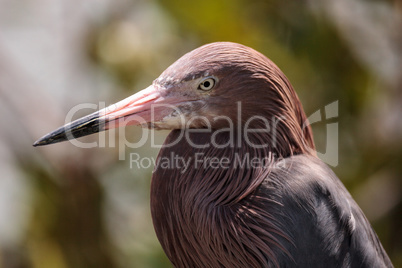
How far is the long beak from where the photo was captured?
1939 mm

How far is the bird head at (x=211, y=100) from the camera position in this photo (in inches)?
74.7

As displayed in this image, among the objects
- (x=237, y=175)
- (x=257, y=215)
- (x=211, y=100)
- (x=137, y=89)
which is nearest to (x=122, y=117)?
(x=211, y=100)

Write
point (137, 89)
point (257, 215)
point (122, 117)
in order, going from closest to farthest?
point (257, 215), point (122, 117), point (137, 89)

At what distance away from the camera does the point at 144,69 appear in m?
3.84

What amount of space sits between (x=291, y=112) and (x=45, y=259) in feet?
7.52

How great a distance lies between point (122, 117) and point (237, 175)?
418 mm

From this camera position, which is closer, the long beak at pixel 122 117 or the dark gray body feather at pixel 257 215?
the dark gray body feather at pixel 257 215

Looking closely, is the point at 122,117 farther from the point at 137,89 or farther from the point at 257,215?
the point at 137,89

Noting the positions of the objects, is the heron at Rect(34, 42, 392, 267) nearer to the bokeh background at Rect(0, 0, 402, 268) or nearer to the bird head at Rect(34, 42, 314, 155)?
the bird head at Rect(34, 42, 314, 155)

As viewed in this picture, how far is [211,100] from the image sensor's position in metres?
1.91

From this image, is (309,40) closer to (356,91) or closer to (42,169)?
(356,91)

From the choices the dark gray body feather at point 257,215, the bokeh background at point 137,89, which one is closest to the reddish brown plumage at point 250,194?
the dark gray body feather at point 257,215

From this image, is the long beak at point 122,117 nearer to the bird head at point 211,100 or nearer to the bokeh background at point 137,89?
the bird head at point 211,100

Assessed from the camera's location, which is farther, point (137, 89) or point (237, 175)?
point (137, 89)
